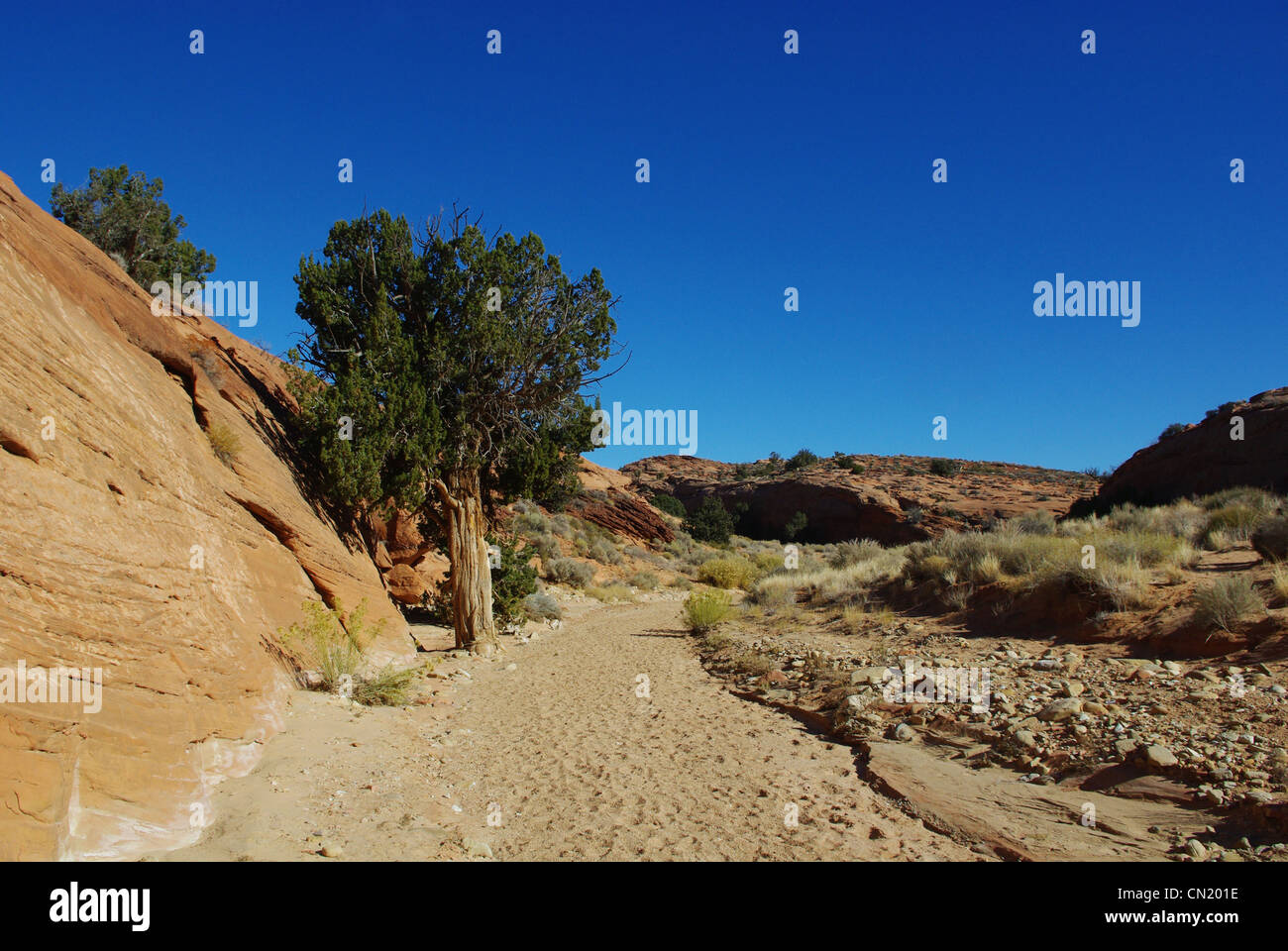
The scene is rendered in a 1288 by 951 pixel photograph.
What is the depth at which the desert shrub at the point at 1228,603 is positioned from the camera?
25.6ft

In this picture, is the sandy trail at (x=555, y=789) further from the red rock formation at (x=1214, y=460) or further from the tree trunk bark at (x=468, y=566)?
the red rock formation at (x=1214, y=460)

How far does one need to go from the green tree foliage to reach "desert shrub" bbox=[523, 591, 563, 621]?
48.2ft

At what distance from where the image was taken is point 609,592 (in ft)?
85.5

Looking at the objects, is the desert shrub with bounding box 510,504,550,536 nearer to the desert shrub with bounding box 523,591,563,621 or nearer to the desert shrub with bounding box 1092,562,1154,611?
the desert shrub with bounding box 523,591,563,621

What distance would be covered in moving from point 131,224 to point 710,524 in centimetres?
3442

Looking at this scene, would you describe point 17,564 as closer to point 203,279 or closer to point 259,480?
point 259,480

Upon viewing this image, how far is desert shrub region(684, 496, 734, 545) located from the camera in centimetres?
4569

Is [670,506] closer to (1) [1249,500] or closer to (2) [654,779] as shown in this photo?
(1) [1249,500]

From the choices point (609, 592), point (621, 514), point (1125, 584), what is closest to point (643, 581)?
point (609, 592)

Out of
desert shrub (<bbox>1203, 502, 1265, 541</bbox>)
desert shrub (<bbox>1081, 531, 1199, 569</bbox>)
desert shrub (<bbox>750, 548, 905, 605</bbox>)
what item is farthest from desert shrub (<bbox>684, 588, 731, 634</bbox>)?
desert shrub (<bbox>1203, 502, 1265, 541</bbox>)

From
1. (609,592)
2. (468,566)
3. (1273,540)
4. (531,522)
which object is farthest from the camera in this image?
(531,522)

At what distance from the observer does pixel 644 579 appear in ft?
96.5
